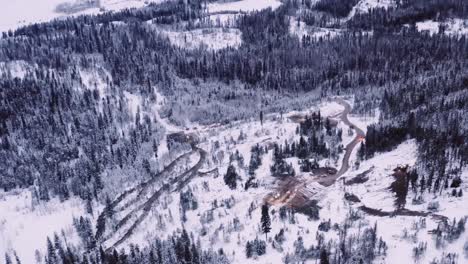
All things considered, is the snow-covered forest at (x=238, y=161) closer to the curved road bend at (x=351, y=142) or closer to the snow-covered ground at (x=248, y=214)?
the snow-covered ground at (x=248, y=214)

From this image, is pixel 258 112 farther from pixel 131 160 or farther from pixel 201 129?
pixel 131 160

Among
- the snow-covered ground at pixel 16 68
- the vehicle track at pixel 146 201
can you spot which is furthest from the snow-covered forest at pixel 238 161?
the snow-covered ground at pixel 16 68

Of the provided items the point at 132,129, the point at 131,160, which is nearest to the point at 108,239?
the point at 131,160

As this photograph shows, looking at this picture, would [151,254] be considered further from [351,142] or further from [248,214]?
[351,142]

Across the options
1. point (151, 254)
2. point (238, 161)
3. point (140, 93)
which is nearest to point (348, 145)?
point (238, 161)

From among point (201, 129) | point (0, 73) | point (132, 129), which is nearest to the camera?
point (132, 129)

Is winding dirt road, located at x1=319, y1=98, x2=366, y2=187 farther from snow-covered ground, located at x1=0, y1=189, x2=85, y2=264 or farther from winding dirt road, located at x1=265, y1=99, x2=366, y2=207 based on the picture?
snow-covered ground, located at x1=0, y1=189, x2=85, y2=264

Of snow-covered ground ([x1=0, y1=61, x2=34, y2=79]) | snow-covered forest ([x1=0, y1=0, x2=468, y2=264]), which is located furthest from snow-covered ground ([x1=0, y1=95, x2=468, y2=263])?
snow-covered ground ([x1=0, y1=61, x2=34, y2=79])
